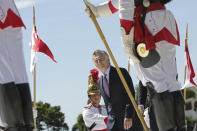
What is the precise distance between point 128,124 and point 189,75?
273 inches

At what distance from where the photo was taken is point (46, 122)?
270 ft

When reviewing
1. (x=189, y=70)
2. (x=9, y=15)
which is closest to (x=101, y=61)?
(x=9, y=15)

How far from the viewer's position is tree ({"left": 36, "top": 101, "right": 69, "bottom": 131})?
267ft

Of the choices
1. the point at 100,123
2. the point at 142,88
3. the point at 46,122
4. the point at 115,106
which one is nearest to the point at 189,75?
the point at 100,123

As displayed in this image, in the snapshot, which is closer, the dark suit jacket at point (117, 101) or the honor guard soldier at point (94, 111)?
the dark suit jacket at point (117, 101)

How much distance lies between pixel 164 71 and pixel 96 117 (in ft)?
13.6

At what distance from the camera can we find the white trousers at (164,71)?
5.53 m

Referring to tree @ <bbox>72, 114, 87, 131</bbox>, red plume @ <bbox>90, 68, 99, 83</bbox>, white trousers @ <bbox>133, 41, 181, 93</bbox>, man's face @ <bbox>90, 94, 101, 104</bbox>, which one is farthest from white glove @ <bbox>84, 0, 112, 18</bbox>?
tree @ <bbox>72, 114, 87, 131</bbox>

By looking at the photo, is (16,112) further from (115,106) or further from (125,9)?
(115,106)

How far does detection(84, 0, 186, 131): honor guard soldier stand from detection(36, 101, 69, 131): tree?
75882 millimetres

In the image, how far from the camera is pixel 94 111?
31.4 ft

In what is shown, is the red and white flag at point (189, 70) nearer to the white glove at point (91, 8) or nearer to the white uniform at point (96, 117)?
the white uniform at point (96, 117)

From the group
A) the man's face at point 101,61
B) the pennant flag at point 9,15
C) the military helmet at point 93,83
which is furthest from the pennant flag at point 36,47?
the pennant flag at point 9,15

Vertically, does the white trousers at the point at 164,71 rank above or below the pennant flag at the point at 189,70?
above
